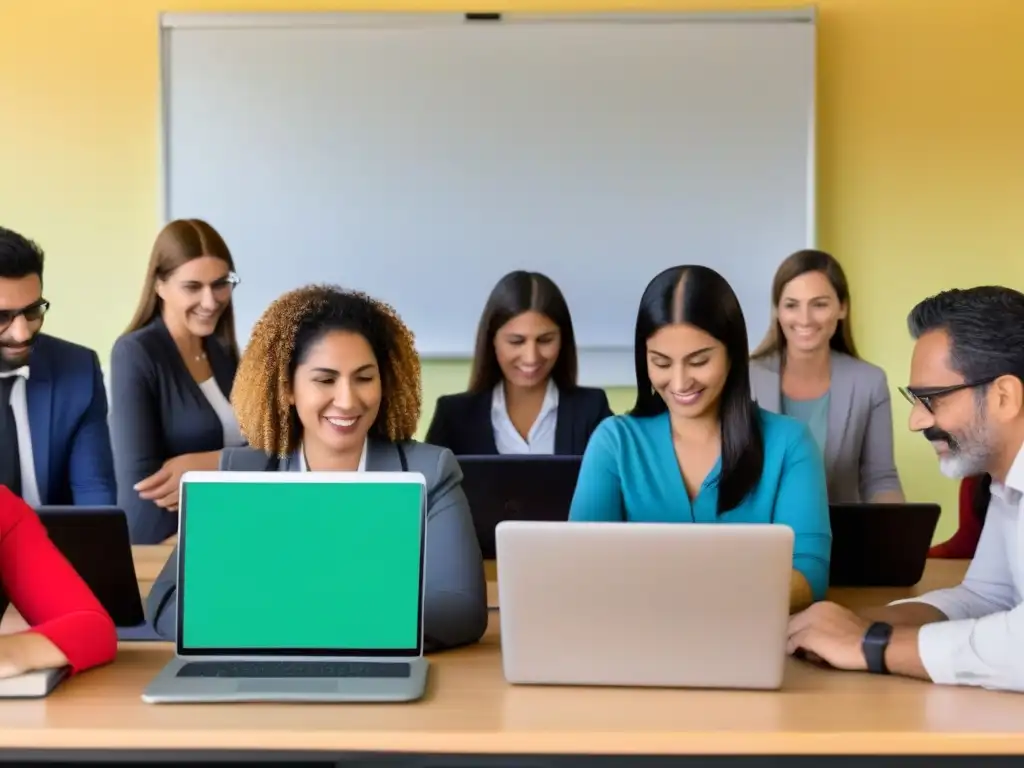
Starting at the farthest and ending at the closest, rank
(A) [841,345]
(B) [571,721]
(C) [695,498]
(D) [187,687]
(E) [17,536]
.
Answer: (A) [841,345], (C) [695,498], (E) [17,536], (D) [187,687], (B) [571,721]

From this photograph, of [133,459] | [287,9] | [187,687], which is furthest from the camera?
[287,9]

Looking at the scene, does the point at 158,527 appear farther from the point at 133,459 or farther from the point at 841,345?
the point at 841,345

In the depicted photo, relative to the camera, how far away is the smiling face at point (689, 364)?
7.38 ft

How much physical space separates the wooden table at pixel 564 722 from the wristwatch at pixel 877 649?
0.05 m

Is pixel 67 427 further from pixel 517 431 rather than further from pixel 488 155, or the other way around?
pixel 488 155

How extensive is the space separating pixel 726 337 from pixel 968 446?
1.68 ft

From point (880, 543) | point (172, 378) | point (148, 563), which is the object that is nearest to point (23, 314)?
point (148, 563)

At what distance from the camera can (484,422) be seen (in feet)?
10.9

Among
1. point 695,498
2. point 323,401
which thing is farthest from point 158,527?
point 695,498

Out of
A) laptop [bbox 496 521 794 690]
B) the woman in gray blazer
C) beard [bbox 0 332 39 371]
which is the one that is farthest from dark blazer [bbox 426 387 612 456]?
laptop [bbox 496 521 794 690]

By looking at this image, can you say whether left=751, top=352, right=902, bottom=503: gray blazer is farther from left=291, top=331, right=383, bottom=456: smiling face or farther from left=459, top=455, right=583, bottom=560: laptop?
left=291, top=331, right=383, bottom=456: smiling face

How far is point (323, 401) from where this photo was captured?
81.7 inches

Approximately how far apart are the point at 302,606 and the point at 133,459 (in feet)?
5.01

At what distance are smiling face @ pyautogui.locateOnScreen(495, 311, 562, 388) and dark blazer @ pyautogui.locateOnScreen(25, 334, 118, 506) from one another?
1.08 meters
